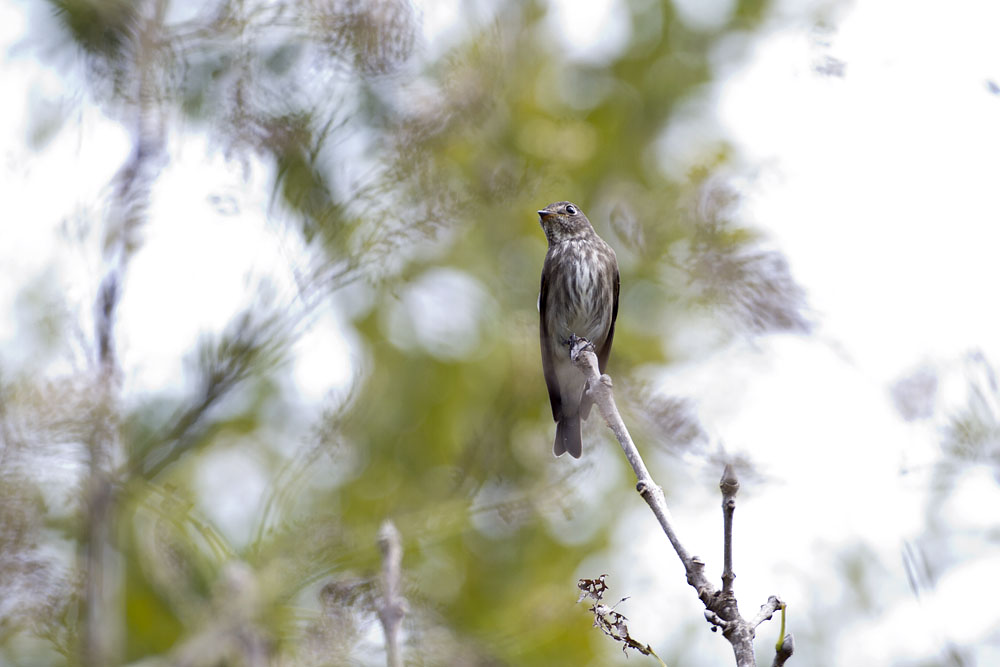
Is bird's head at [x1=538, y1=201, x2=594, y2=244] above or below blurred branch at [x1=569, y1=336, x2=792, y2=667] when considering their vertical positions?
above

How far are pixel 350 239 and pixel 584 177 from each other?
537 centimetres

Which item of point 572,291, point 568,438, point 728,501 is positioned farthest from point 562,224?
point 728,501

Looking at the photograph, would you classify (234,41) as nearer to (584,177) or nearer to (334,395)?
(334,395)

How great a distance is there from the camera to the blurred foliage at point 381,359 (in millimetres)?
2719

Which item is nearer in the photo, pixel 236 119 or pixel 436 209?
pixel 236 119

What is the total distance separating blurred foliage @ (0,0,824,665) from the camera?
2.72 m

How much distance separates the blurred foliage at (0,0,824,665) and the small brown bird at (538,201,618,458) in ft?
1.18

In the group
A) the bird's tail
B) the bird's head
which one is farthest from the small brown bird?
the bird's tail

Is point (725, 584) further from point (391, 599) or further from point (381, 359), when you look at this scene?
point (381, 359)

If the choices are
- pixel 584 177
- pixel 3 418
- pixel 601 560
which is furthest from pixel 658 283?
pixel 3 418

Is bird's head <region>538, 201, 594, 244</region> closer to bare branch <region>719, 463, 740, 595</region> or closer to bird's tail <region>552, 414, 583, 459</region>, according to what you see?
bird's tail <region>552, 414, 583, 459</region>

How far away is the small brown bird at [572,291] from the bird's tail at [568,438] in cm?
37

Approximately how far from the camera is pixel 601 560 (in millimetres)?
7277

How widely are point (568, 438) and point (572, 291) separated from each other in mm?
1010
